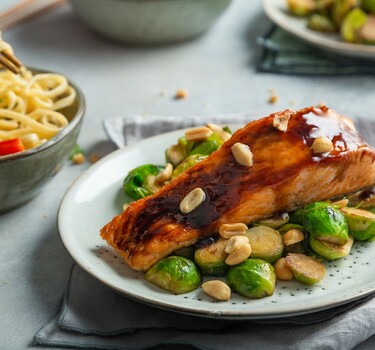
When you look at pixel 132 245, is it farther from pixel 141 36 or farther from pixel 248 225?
pixel 141 36

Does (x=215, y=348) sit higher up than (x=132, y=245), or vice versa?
(x=132, y=245)

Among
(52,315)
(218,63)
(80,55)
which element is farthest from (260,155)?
(80,55)

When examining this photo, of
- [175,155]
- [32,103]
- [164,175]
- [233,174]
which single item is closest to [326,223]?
[233,174]

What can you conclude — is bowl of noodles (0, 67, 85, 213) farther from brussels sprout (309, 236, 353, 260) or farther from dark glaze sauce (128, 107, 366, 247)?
brussels sprout (309, 236, 353, 260)

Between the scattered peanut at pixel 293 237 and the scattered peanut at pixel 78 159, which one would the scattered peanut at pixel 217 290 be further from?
the scattered peanut at pixel 78 159

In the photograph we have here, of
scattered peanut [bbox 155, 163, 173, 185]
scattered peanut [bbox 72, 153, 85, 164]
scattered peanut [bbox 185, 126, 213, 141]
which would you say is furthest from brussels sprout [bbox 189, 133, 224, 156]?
scattered peanut [bbox 72, 153, 85, 164]

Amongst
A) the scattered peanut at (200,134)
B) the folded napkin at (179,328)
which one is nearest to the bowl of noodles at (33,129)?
the scattered peanut at (200,134)
